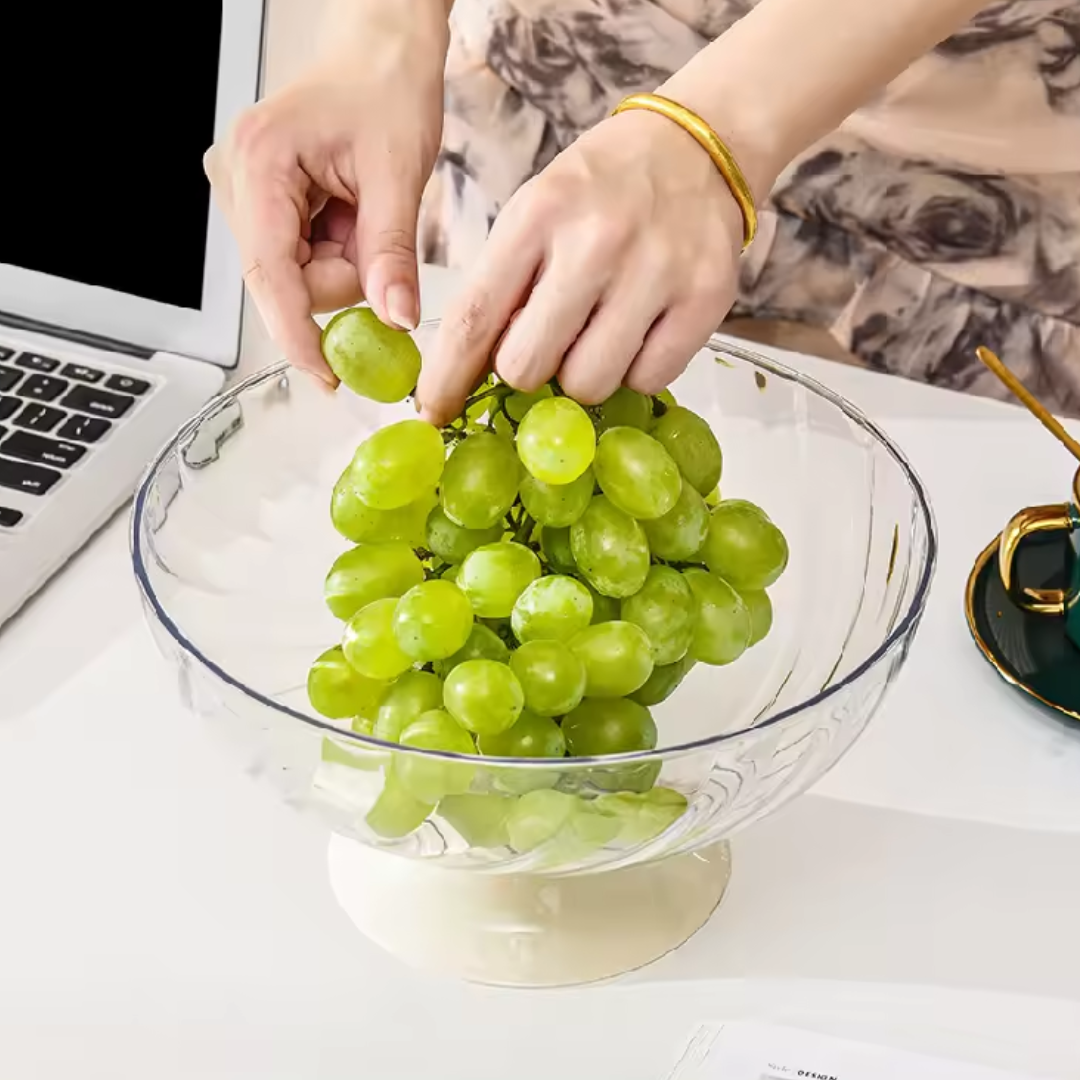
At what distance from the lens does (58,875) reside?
69 cm

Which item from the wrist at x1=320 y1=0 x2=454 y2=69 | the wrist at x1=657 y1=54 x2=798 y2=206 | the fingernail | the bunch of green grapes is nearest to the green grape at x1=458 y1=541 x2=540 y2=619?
the bunch of green grapes

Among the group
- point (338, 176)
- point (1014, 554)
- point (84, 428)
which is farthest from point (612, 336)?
point (84, 428)

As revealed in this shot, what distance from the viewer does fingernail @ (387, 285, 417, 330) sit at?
625 mm

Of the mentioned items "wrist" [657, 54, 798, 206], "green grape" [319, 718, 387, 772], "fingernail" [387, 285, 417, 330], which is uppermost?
"wrist" [657, 54, 798, 206]

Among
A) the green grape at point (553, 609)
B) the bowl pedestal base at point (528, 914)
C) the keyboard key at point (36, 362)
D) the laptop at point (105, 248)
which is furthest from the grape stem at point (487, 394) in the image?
the keyboard key at point (36, 362)

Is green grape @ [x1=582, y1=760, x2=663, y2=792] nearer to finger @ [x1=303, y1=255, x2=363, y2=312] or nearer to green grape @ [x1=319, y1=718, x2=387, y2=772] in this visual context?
green grape @ [x1=319, y1=718, x2=387, y2=772]

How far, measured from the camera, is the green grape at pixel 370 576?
625mm

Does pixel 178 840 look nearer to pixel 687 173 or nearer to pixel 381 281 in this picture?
pixel 381 281

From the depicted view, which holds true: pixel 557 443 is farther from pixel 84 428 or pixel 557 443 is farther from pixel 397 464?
pixel 84 428

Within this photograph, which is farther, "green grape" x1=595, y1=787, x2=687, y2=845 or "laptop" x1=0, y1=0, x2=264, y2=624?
"laptop" x1=0, y1=0, x2=264, y2=624

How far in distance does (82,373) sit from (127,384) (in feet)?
0.11

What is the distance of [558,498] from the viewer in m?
0.59

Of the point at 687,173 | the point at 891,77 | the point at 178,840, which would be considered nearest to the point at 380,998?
the point at 178,840

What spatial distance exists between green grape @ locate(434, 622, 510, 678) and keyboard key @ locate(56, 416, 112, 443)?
17.2 inches
